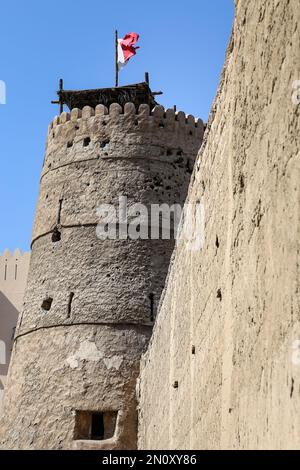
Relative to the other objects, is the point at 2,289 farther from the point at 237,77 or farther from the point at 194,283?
the point at 237,77

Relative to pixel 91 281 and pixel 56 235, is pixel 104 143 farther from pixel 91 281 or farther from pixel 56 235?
pixel 91 281

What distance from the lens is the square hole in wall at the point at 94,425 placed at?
11.3 meters

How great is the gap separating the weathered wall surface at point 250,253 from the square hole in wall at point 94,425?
586 centimetres

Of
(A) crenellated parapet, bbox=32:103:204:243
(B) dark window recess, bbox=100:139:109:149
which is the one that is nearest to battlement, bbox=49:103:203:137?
(A) crenellated parapet, bbox=32:103:204:243

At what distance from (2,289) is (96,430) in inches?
401

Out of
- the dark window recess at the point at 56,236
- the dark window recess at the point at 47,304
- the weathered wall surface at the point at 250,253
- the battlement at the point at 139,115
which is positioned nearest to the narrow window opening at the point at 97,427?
the dark window recess at the point at 47,304

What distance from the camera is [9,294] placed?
68.7 feet

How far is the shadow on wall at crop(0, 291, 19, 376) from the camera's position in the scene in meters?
20.3

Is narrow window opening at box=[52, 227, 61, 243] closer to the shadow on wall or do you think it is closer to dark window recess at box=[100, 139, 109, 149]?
dark window recess at box=[100, 139, 109, 149]

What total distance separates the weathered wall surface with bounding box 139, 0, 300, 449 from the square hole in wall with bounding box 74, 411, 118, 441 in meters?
5.86

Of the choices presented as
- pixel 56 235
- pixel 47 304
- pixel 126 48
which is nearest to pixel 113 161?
pixel 56 235

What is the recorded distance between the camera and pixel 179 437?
605 cm

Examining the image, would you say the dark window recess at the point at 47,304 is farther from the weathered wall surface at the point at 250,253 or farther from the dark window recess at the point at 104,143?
the weathered wall surface at the point at 250,253
